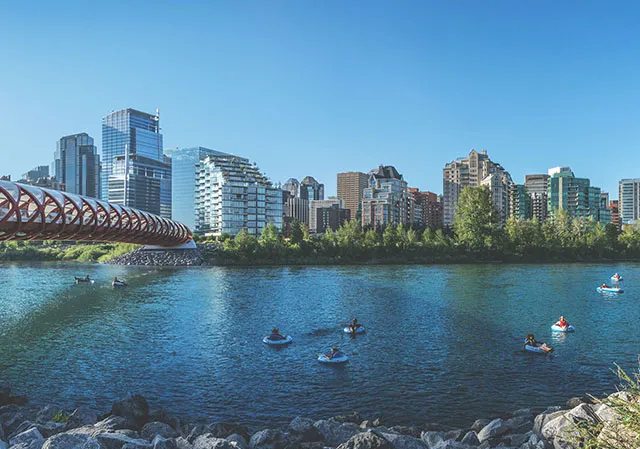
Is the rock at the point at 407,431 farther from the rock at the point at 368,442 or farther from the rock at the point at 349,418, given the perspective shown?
the rock at the point at 368,442

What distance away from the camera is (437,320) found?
139 ft

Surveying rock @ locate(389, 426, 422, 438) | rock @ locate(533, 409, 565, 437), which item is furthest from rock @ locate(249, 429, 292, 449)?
rock @ locate(533, 409, 565, 437)

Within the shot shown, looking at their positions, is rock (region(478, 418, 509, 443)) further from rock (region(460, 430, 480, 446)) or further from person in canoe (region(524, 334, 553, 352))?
person in canoe (region(524, 334, 553, 352))

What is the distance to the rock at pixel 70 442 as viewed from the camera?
45.8ft

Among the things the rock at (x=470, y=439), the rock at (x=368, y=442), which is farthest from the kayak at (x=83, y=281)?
the rock at (x=470, y=439)

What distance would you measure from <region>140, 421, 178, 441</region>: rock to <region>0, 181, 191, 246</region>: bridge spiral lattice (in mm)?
27533

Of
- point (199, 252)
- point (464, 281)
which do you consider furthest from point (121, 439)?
point (199, 252)

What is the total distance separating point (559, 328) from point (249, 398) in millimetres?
26984

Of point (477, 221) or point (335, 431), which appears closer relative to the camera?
point (335, 431)

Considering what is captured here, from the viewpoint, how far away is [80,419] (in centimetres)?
1994

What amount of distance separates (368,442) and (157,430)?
9014 mm

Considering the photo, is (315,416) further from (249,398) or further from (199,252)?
(199,252)

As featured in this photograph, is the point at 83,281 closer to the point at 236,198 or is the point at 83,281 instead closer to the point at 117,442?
the point at 117,442

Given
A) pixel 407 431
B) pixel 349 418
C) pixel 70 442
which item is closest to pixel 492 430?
pixel 407 431
